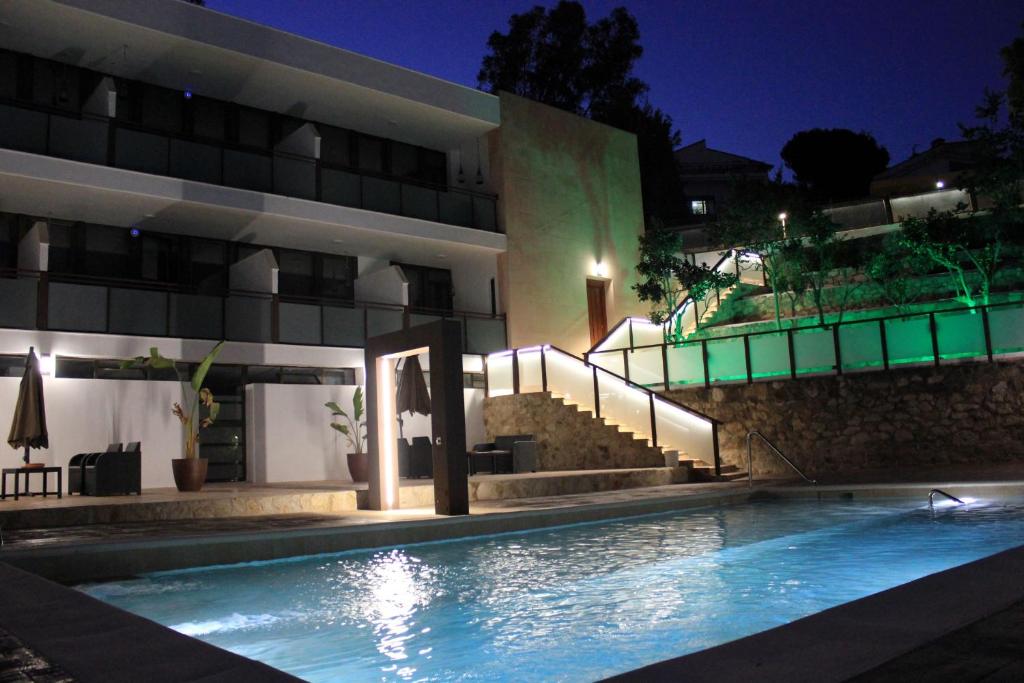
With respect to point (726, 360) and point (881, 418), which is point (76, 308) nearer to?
point (726, 360)

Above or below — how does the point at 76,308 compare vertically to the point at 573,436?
above

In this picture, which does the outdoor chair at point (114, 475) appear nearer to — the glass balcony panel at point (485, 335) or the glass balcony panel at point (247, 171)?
the glass balcony panel at point (247, 171)

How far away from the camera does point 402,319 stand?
2005cm

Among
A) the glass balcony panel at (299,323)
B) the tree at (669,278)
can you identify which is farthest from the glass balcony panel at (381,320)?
the tree at (669,278)

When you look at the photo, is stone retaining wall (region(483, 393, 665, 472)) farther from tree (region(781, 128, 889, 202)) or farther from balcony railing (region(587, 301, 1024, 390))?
tree (region(781, 128, 889, 202))

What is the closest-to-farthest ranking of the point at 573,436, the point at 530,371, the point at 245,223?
the point at 245,223, the point at 573,436, the point at 530,371

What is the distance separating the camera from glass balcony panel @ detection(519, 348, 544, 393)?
20.9m

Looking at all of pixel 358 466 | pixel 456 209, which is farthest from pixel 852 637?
pixel 456 209

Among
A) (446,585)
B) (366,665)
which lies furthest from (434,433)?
(366,665)

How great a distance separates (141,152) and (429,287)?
8311mm

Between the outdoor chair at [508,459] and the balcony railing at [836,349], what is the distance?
3659 millimetres

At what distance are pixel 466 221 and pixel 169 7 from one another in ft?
27.0

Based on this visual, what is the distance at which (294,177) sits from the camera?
62.1ft

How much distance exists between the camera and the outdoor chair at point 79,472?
45.2ft
